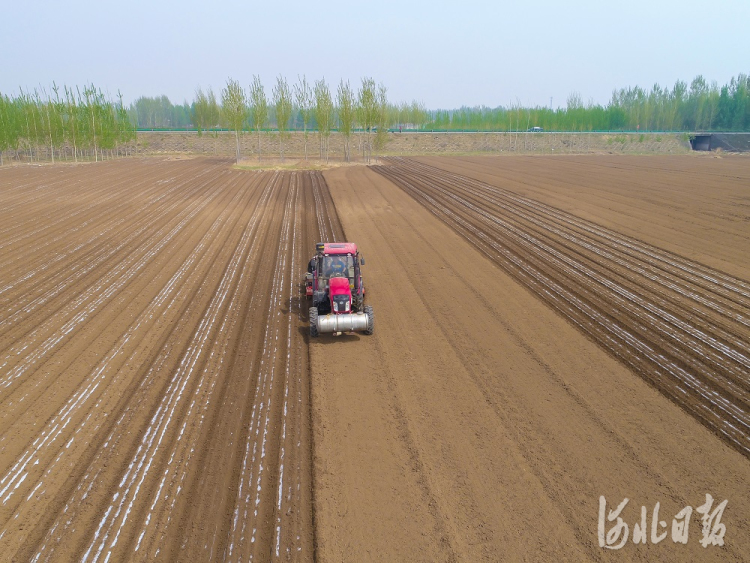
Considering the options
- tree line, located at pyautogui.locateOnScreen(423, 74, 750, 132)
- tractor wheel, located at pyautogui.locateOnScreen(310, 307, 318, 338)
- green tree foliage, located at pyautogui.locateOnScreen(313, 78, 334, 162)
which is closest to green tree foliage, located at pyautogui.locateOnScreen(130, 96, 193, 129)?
tree line, located at pyautogui.locateOnScreen(423, 74, 750, 132)

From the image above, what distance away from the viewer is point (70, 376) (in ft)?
36.1

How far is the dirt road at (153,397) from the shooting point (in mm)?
7043

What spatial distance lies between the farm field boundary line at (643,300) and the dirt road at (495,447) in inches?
26.5

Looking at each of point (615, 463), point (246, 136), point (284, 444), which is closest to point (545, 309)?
point (615, 463)

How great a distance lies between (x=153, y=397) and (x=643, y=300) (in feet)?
43.3

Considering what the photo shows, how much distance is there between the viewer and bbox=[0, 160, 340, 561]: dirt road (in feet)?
23.1

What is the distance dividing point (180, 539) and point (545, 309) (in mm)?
A: 11216

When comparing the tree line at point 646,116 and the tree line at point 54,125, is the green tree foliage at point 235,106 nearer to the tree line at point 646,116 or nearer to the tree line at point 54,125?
the tree line at point 54,125

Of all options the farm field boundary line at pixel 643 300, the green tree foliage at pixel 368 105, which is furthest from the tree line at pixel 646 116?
the farm field boundary line at pixel 643 300

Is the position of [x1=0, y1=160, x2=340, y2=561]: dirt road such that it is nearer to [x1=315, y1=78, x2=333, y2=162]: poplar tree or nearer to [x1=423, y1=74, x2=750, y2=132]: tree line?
[x1=315, y1=78, x2=333, y2=162]: poplar tree

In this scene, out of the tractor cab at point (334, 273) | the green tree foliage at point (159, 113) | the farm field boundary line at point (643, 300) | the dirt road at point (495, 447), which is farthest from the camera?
the green tree foliage at point (159, 113)

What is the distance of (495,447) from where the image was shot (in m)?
8.75

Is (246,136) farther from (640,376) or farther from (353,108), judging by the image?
(640,376)

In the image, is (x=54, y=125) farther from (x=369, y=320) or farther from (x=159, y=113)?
(x=159, y=113)
